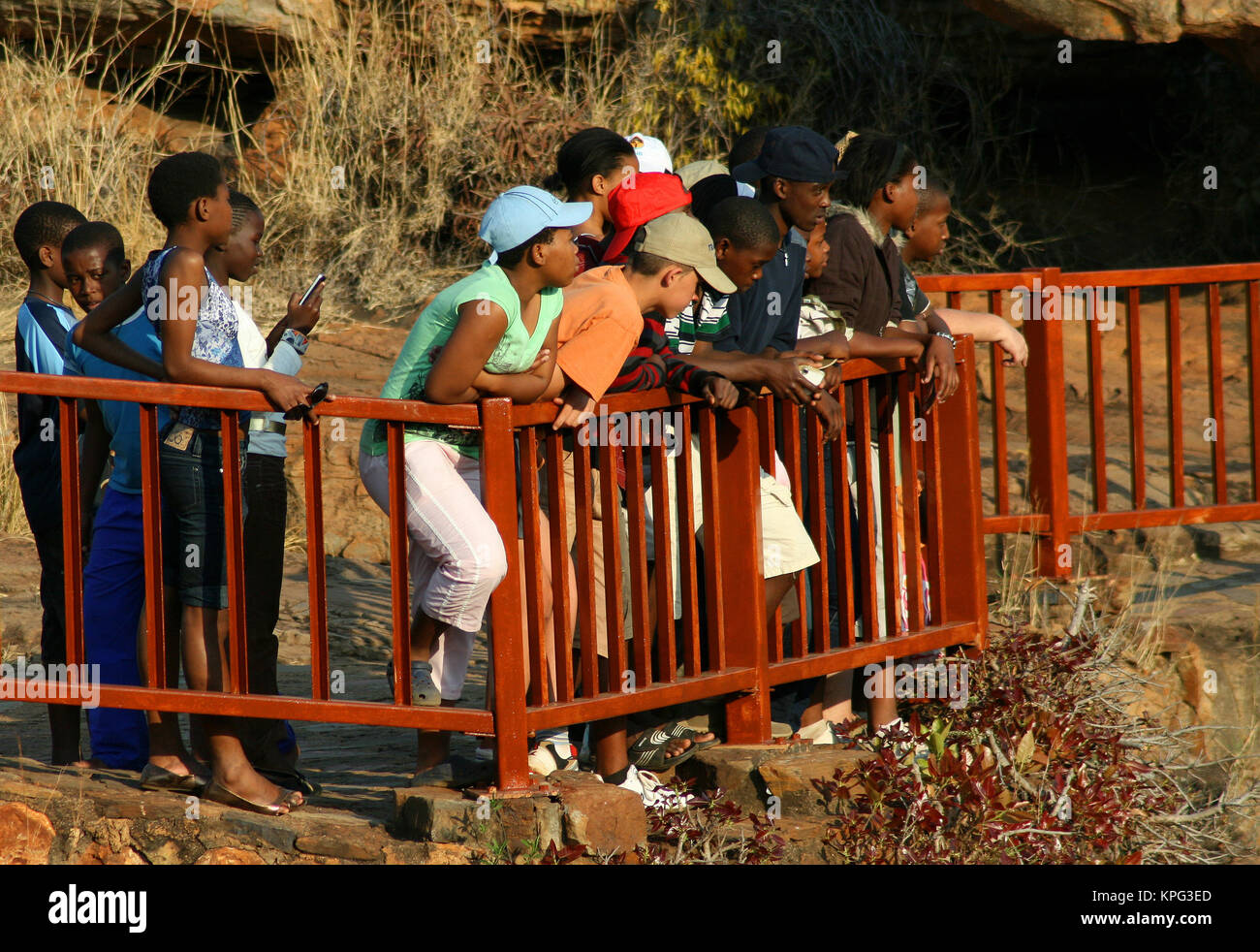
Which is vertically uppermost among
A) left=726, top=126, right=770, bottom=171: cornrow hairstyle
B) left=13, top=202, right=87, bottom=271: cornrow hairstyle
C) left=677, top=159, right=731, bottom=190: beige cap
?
left=726, top=126, right=770, bottom=171: cornrow hairstyle

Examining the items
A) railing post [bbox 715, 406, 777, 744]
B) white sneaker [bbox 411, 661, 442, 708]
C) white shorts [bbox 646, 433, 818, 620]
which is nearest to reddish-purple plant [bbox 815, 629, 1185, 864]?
railing post [bbox 715, 406, 777, 744]

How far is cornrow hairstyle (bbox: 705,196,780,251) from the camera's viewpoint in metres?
4.46

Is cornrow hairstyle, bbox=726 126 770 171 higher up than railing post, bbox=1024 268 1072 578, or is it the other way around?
cornrow hairstyle, bbox=726 126 770 171

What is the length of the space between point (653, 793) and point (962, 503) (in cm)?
155

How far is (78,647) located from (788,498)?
2.10 m

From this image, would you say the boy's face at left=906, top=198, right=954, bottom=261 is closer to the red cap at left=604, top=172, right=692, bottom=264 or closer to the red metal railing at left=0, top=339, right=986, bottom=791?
the red metal railing at left=0, top=339, right=986, bottom=791

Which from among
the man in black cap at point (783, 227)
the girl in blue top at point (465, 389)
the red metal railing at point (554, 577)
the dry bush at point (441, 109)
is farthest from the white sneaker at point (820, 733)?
the dry bush at point (441, 109)

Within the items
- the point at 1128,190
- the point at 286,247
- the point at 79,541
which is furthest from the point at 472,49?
the point at 79,541

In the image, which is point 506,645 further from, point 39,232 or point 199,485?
point 39,232

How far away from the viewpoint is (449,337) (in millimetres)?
3939

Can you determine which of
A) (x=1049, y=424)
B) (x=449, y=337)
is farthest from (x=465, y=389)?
(x=1049, y=424)

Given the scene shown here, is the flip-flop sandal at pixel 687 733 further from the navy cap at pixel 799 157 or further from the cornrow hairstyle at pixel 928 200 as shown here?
the cornrow hairstyle at pixel 928 200

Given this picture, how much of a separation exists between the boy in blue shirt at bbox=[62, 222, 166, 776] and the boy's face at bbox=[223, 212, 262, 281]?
33cm

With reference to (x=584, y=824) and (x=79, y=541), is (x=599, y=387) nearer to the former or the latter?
(x=584, y=824)
